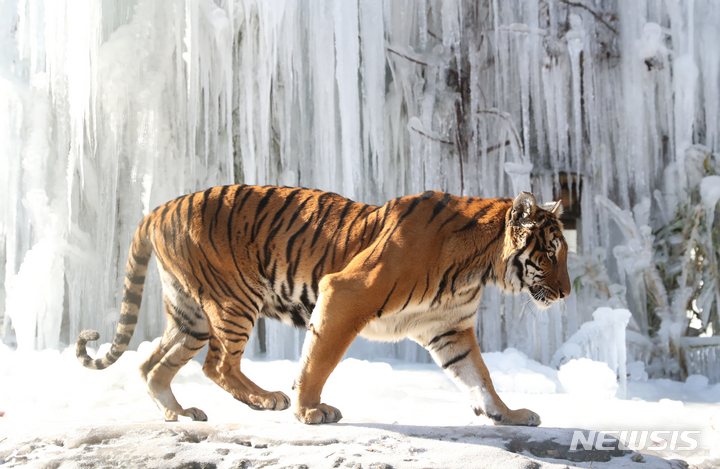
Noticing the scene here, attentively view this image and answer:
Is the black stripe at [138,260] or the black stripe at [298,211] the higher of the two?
the black stripe at [298,211]

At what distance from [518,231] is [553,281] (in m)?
0.22

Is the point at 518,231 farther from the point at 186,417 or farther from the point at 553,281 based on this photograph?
the point at 186,417

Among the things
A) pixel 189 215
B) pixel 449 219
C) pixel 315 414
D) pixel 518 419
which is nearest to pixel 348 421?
pixel 315 414

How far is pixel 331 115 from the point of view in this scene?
5.62 metres

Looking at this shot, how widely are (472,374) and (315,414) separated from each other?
65 cm

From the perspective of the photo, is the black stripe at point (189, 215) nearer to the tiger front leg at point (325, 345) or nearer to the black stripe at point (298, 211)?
the black stripe at point (298, 211)

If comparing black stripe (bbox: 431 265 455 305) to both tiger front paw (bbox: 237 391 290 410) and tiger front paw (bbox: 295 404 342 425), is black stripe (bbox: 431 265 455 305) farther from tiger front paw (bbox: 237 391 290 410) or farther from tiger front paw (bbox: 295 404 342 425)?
tiger front paw (bbox: 237 391 290 410)

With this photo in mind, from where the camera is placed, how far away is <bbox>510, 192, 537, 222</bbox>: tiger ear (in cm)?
220

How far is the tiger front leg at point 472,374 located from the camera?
7.41 feet

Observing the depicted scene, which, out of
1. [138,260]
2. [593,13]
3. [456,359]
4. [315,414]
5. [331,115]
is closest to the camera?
[315,414]

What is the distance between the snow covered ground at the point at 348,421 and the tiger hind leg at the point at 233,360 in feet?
0.42

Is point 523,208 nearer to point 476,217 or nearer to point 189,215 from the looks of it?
point 476,217

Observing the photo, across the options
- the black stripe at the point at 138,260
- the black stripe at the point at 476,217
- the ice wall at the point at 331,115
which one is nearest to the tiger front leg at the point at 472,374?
the black stripe at the point at 476,217

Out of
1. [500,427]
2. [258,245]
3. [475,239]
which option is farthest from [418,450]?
[258,245]
